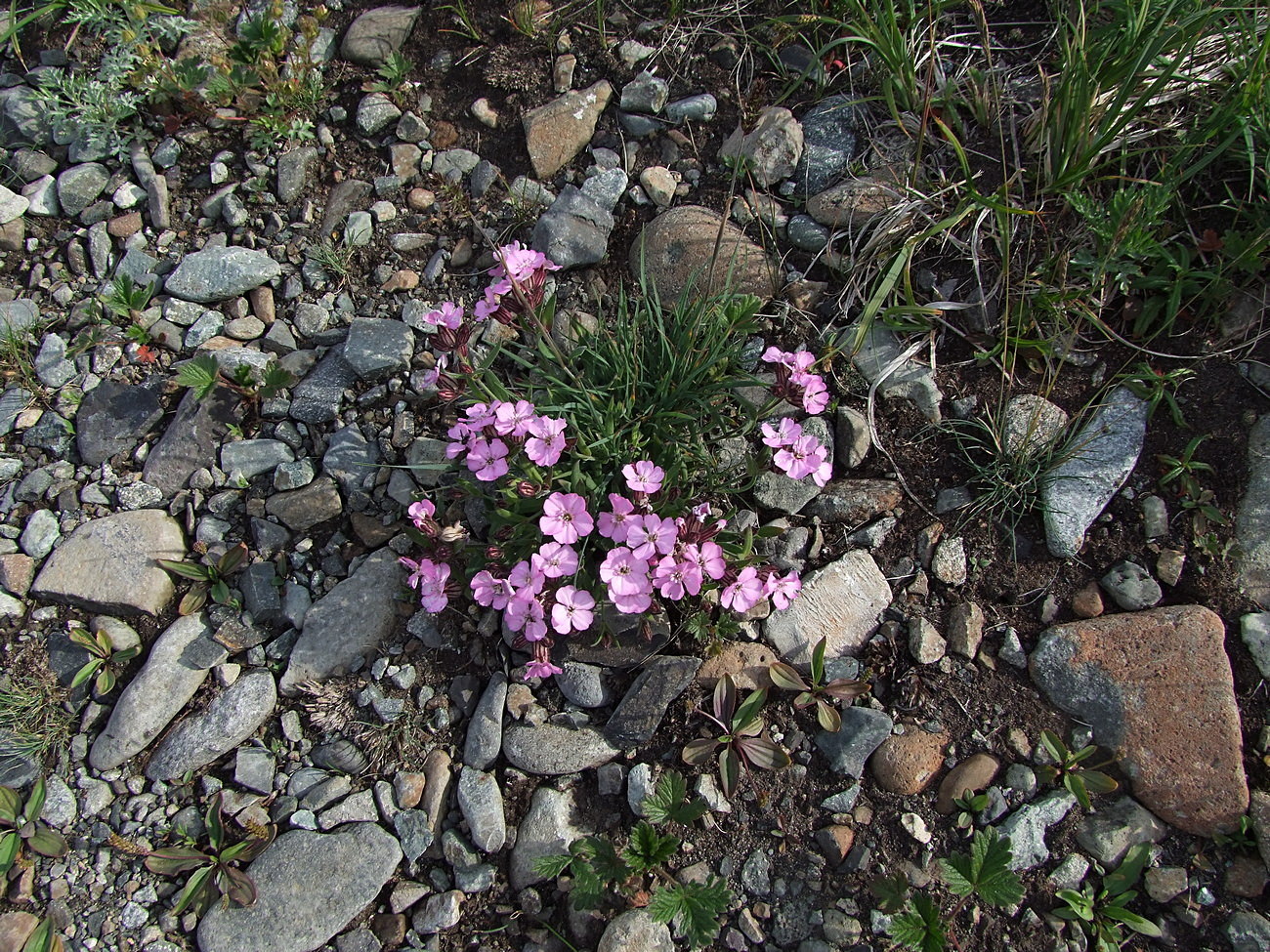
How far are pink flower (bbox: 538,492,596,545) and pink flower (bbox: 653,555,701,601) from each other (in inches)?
10.0

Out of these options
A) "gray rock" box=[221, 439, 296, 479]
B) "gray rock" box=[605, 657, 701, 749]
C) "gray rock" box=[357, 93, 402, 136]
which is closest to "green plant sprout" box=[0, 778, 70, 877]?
"gray rock" box=[221, 439, 296, 479]

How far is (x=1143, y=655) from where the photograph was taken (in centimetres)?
271

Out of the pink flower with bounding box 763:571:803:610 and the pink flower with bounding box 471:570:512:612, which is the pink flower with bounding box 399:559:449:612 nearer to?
the pink flower with bounding box 471:570:512:612

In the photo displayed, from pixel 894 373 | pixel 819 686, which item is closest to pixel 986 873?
pixel 819 686

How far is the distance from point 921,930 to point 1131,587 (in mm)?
1311

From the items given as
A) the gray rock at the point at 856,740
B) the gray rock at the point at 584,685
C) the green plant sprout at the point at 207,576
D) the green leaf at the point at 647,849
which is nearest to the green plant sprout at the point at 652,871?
the green leaf at the point at 647,849

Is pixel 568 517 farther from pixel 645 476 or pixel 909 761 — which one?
pixel 909 761

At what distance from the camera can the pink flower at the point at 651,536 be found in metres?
2.57

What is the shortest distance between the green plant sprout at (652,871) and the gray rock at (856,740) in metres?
0.45

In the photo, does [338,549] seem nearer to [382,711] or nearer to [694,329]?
[382,711]

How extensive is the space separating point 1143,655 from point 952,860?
0.89m

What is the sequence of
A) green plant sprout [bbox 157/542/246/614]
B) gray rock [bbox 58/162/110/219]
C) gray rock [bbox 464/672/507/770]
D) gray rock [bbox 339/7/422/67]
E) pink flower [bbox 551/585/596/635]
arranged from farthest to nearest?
1. gray rock [bbox 339/7/422/67]
2. gray rock [bbox 58/162/110/219]
3. green plant sprout [bbox 157/542/246/614]
4. gray rock [bbox 464/672/507/770]
5. pink flower [bbox 551/585/596/635]

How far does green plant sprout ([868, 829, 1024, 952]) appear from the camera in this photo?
2396mm

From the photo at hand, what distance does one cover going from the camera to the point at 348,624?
120 inches
